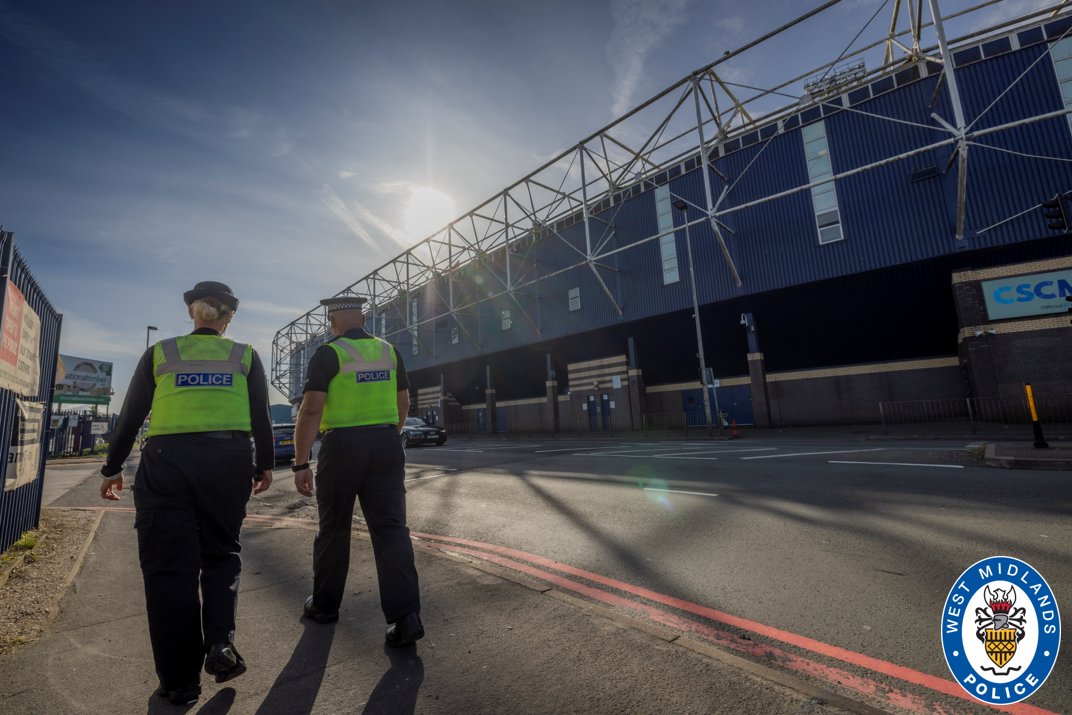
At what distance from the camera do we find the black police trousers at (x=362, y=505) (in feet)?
9.15

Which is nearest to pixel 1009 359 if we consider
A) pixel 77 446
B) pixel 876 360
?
pixel 876 360

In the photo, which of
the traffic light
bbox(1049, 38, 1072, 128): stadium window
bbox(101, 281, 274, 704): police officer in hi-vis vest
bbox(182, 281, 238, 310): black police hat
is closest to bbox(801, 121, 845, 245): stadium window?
bbox(1049, 38, 1072, 128): stadium window

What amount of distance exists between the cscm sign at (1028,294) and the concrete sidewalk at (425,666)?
22328 millimetres

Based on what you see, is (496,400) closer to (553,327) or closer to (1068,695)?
(553,327)

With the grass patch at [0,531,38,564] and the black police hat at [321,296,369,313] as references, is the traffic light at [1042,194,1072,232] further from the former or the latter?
the grass patch at [0,531,38,564]

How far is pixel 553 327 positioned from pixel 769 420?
42.9 ft

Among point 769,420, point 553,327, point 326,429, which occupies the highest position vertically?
point 553,327

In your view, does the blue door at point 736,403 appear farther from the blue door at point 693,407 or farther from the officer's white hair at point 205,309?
the officer's white hair at point 205,309

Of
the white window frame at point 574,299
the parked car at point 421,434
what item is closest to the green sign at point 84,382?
the parked car at point 421,434

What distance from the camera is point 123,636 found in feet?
9.61

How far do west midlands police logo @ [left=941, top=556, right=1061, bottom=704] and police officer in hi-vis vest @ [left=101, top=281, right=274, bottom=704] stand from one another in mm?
3337

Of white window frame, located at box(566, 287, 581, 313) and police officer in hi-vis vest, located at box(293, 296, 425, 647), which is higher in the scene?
white window frame, located at box(566, 287, 581, 313)

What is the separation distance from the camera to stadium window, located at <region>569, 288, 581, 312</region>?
2864 centimetres

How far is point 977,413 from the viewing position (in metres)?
18.3
